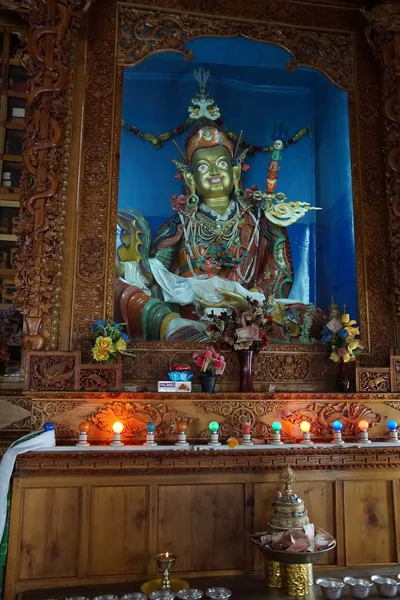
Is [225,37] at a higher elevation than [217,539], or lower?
higher

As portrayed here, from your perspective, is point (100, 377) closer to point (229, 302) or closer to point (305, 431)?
point (229, 302)

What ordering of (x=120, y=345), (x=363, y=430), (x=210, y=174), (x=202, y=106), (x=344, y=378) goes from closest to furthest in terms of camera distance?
(x=120, y=345), (x=363, y=430), (x=344, y=378), (x=210, y=174), (x=202, y=106)

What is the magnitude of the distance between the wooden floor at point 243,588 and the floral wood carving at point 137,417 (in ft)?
3.11

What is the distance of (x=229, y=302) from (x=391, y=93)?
2.29 meters

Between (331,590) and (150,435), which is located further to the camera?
(150,435)

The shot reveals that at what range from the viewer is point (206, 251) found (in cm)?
450

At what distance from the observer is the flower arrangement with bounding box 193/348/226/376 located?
13.0 feet

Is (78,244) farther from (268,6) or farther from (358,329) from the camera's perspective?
(268,6)

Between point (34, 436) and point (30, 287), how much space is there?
1.07 m

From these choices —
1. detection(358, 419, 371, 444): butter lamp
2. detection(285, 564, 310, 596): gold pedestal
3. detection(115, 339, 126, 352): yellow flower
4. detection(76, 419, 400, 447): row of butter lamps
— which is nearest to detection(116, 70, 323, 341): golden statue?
detection(115, 339, 126, 352): yellow flower

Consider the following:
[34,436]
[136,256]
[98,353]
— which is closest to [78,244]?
[136,256]

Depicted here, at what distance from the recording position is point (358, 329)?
14.4 ft

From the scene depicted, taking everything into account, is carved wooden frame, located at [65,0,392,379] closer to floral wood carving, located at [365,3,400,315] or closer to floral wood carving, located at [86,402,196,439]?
floral wood carving, located at [365,3,400,315]

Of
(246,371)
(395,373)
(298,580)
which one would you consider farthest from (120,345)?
(395,373)
